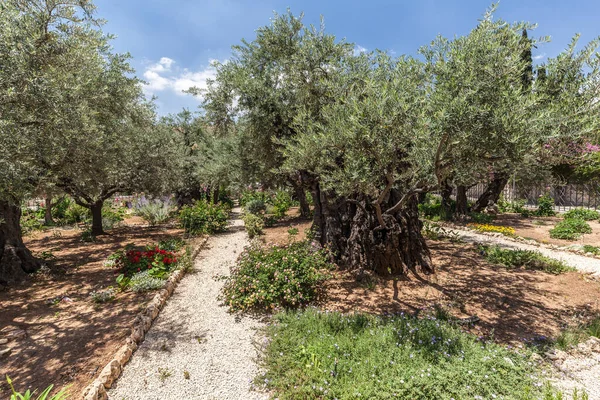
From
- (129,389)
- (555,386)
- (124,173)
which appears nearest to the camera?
(555,386)

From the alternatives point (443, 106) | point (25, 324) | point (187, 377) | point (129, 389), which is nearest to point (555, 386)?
point (443, 106)

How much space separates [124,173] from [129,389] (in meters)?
9.72

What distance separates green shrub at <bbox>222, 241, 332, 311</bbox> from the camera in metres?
5.35

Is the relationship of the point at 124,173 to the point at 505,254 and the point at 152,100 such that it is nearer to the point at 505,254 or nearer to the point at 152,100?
the point at 152,100

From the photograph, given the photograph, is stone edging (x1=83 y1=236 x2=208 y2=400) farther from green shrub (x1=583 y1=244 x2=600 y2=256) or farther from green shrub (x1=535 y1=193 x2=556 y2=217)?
green shrub (x1=535 y1=193 x2=556 y2=217)

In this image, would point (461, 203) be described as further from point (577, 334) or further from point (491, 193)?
point (577, 334)

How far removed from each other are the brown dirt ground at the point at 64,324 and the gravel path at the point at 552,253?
9.96 metres

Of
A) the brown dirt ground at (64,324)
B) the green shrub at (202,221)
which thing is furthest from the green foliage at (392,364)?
the green shrub at (202,221)

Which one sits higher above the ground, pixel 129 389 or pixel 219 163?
pixel 219 163

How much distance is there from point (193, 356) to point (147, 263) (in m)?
4.02

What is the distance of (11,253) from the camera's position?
7004mm

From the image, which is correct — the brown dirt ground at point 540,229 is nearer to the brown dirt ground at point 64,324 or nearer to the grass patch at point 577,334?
the grass patch at point 577,334

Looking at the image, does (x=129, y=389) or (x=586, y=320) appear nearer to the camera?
(x=129, y=389)

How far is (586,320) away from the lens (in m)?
4.70
